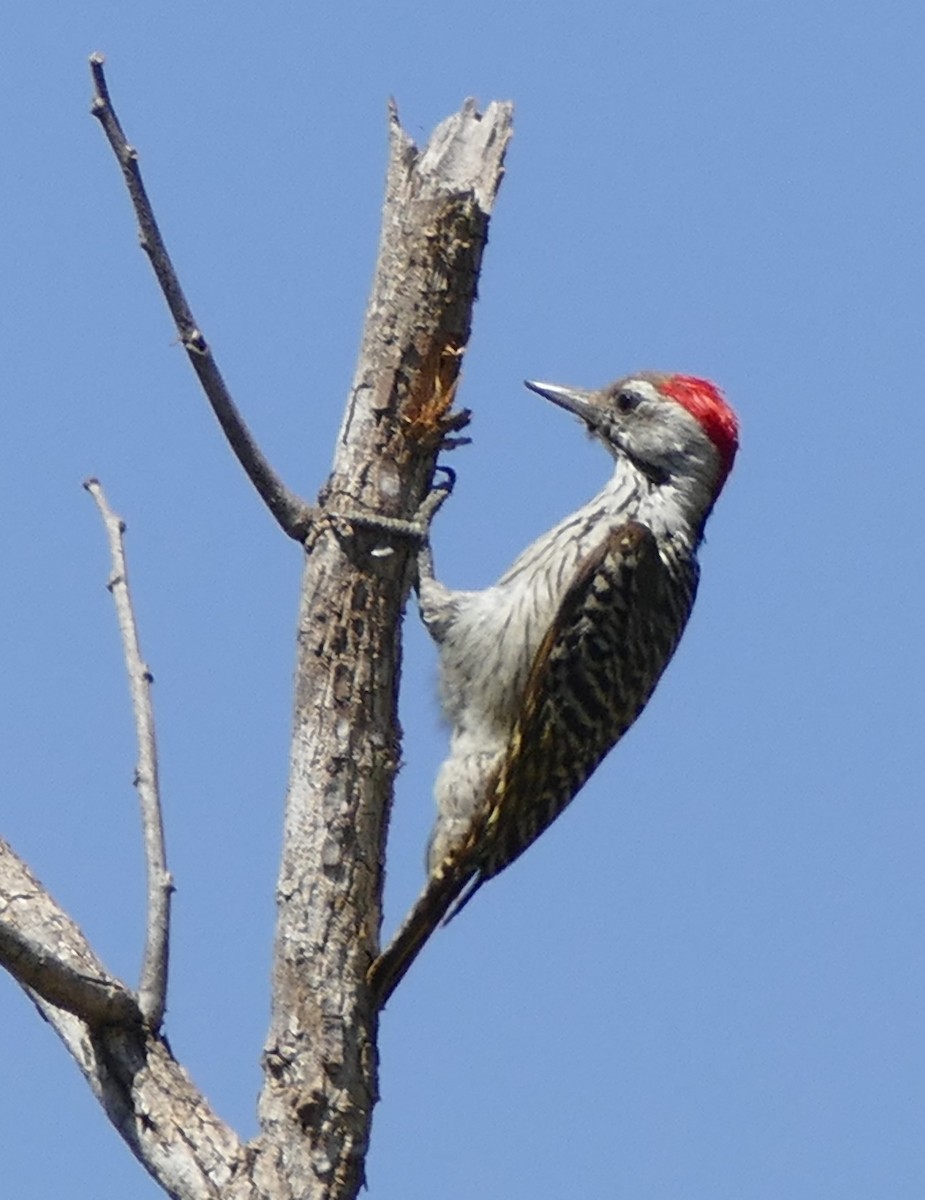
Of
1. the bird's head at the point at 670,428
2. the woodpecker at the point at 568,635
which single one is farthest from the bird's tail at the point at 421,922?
the bird's head at the point at 670,428

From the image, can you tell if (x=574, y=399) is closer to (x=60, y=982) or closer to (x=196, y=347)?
(x=196, y=347)

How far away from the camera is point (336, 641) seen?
456 centimetres

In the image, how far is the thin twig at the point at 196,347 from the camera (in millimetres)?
4070

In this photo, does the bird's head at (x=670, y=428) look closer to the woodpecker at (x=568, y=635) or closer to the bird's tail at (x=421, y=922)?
the woodpecker at (x=568, y=635)

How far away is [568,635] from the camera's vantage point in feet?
19.2

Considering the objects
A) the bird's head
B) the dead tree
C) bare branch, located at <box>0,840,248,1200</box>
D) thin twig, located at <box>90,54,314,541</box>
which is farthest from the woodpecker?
bare branch, located at <box>0,840,248,1200</box>

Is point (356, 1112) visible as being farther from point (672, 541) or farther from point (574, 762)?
point (672, 541)

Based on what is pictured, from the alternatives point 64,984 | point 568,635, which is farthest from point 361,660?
point 568,635

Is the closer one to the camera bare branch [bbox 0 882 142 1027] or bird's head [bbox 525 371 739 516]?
bare branch [bbox 0 882 142 1027]

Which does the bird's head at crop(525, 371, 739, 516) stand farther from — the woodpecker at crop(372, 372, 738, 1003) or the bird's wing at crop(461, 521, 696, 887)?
the bird's wing at crop(461, 521, 696, 887)

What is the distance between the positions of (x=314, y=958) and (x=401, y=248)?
71.7 inches

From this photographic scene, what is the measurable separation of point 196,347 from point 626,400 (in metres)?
2.39

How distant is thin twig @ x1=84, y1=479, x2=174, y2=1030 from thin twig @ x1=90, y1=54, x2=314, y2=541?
1.31 ft

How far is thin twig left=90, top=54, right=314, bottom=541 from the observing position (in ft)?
13.4
